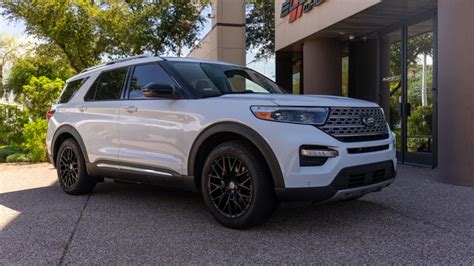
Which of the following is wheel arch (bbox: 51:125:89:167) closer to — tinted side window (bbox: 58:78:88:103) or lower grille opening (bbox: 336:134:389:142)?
tinted side window (bbox: 58:78:88:103)

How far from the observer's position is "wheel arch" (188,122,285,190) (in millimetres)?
3963

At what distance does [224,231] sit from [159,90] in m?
1.53

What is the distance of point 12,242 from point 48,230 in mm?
407

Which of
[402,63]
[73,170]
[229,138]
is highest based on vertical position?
[402,63]

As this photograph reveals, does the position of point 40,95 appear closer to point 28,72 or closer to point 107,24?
point 107,24

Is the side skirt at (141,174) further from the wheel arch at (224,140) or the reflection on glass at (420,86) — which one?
the reflection on glass at (420,86)

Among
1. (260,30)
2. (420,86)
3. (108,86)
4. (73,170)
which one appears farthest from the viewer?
(260,30)

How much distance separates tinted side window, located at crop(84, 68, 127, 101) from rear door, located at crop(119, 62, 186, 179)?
0.25 m

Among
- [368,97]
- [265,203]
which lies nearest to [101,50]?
[368,97]

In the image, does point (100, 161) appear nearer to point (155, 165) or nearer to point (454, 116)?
point (155, 165)

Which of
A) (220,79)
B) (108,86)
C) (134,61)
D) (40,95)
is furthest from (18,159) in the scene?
(220,79)

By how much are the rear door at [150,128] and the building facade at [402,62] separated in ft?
14.0

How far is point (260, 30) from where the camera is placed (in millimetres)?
23047

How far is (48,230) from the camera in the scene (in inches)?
178
